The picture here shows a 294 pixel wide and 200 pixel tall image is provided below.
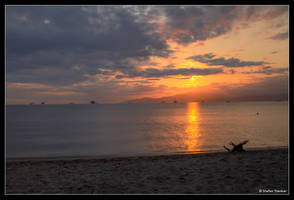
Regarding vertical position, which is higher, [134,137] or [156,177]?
[156,177]

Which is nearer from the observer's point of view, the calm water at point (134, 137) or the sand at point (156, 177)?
the sand at point (156, 177)

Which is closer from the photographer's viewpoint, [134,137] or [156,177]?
[156,177]

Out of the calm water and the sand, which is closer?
the sand

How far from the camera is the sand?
8.27 m

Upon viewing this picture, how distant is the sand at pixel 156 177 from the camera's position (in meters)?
8.27

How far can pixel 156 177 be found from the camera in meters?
9.91
